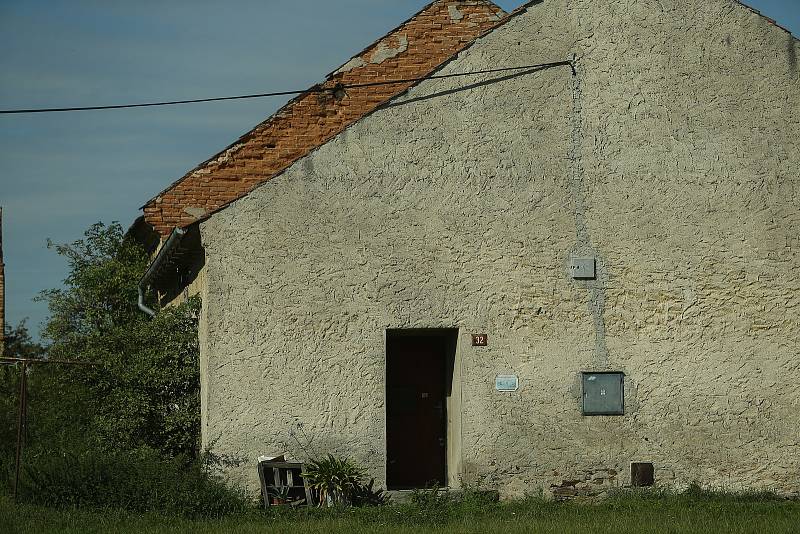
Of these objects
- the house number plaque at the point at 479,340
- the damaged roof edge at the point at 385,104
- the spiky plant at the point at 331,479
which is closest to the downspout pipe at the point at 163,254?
the damaged roof edge at the point at 385,104

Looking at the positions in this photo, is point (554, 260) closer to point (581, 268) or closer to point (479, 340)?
point (581, 268)

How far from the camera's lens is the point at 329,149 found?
1187cm

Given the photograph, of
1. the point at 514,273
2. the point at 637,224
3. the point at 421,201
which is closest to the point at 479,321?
the point at 514,273

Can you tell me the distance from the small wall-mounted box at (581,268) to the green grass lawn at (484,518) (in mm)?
2684

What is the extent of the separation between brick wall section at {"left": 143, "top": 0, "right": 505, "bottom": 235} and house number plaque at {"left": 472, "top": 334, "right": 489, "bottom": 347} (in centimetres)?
661

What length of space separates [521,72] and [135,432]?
6672mm

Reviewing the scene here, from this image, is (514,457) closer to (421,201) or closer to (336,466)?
(336,466)

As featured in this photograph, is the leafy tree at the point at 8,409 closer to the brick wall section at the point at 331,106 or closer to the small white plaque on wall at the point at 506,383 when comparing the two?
the brick wall section at the point at 331,106

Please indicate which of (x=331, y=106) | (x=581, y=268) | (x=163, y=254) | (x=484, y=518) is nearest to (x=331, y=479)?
(x=484, y=518)

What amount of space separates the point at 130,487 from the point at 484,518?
389cm

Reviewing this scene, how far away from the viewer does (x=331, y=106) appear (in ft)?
58.0

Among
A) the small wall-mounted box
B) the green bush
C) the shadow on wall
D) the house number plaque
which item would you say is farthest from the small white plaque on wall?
the shadow on wall

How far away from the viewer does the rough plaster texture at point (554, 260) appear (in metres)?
11.6

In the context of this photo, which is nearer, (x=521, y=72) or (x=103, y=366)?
(x=521, y=72)
